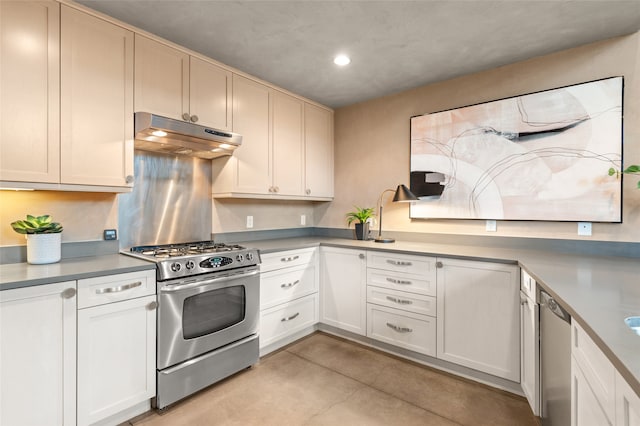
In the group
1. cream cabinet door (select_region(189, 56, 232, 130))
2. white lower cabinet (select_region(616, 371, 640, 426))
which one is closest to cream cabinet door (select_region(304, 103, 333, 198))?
cream cabinet door (select_region(189, 56, 232, 130))

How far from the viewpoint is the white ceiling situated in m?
1.87

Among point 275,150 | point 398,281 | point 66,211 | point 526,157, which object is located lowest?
point 398,281

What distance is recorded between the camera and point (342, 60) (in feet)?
8.30

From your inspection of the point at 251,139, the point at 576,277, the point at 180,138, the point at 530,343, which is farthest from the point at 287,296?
the point at 576,277

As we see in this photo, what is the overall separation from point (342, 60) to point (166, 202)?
6.10 ft

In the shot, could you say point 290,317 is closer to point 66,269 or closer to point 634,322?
point 66,269

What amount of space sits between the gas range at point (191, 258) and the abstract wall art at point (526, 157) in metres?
1.73

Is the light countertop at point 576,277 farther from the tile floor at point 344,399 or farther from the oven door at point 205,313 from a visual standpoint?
the tile floor at point 344,399

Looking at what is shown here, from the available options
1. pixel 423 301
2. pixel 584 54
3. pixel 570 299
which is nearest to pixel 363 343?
pixel 423 301

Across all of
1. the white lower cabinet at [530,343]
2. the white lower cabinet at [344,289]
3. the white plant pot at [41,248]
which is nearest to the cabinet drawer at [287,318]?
the white lower cabinet at [344,289]

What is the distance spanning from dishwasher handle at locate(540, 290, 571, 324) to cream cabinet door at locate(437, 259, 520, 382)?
47 cm

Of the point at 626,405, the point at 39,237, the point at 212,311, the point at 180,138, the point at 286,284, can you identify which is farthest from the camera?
the point at 286,284

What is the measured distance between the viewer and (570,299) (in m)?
1.19

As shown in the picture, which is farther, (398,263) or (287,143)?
(287,143)
